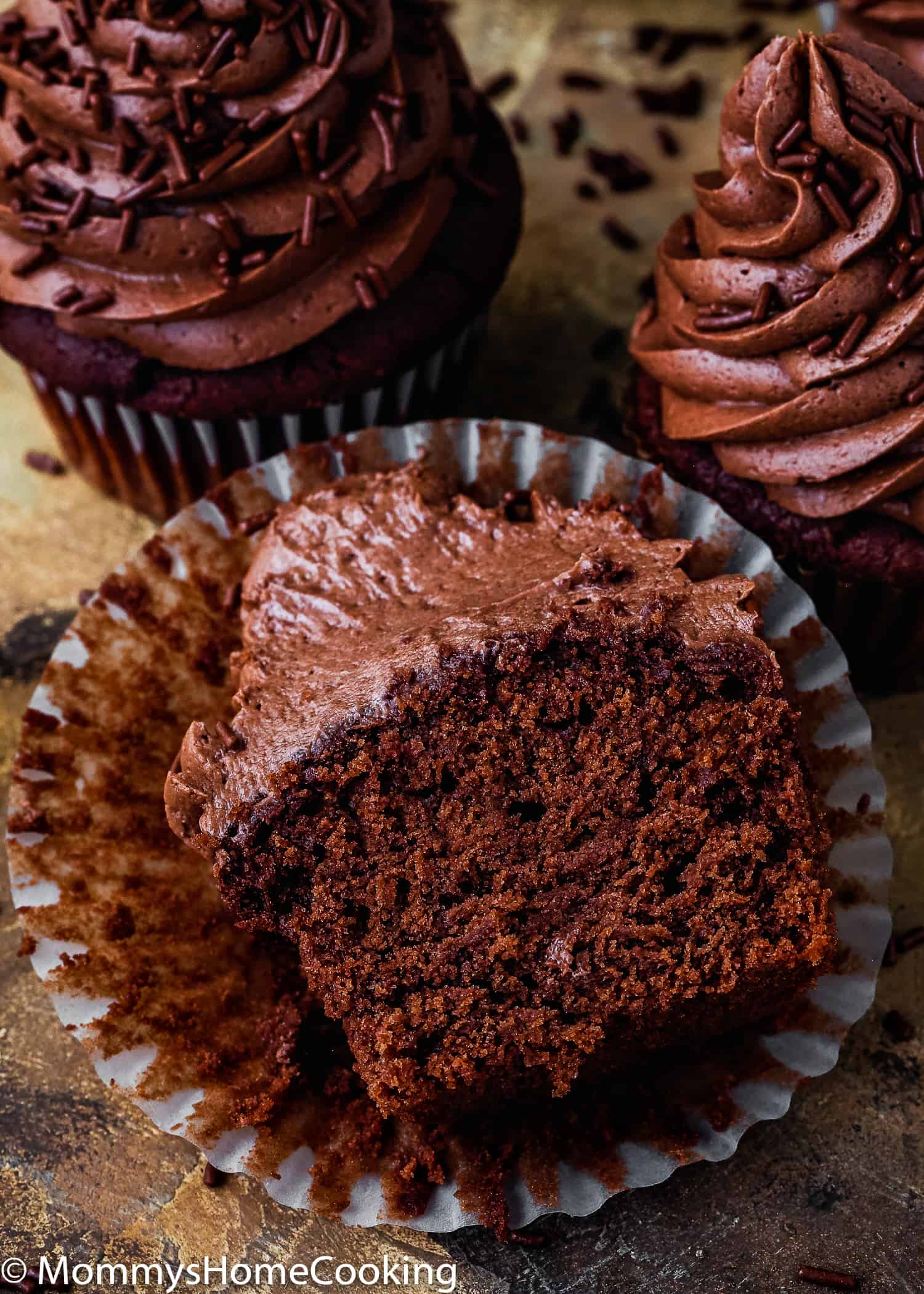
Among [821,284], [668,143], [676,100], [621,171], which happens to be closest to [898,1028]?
[821,284]

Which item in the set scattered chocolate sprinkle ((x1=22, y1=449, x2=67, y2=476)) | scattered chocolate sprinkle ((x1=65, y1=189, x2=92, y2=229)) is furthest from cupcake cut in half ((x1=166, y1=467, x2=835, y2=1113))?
scattered chocolate sprinkle ((x1=22, y1=449, x2=67, y2=476))

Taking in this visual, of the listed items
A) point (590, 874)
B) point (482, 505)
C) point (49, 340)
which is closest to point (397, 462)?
point (482, 505)

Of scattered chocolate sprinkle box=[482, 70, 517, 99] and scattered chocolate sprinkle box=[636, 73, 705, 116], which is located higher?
scattered chocolate sprinkle box=[636, 73, 705, 116]

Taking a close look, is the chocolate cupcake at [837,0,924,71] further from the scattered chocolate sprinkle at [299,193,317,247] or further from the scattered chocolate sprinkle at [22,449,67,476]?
the scattered chocolate sprinkle at [22,449,67,476]

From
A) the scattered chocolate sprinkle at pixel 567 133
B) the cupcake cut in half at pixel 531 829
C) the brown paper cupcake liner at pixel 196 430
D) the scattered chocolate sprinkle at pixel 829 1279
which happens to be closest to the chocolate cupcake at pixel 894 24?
the scattered chocolate sprinkle at pixel 567 133

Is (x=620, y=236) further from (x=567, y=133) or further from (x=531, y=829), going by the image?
(x=531, y=829)

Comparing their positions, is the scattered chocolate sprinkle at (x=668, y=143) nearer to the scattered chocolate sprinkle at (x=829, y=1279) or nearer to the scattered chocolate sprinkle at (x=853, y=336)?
the scattered chocolate sprinkle at (x=853, y=336)
